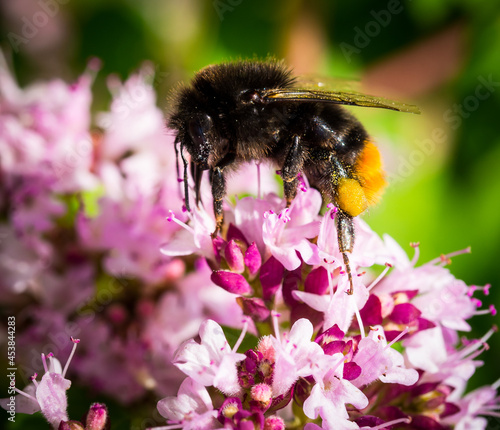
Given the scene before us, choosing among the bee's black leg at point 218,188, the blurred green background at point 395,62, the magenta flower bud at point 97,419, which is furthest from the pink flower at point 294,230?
the blurred green background at point 395,62

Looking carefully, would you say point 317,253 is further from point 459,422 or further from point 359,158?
point 459,422

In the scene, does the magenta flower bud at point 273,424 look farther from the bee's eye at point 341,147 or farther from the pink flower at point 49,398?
the bee's eye at point 341,147

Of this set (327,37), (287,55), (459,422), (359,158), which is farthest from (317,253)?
(327,37)

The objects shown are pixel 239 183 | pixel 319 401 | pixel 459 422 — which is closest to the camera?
pixel 319 401

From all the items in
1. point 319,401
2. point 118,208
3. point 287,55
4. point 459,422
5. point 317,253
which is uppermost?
point 287,55

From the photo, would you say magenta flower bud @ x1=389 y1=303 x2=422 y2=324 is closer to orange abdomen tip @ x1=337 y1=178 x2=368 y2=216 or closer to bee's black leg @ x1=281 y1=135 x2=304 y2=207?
orange abdomen tip @ x1=337 y1=178 x2=368 y2=216
